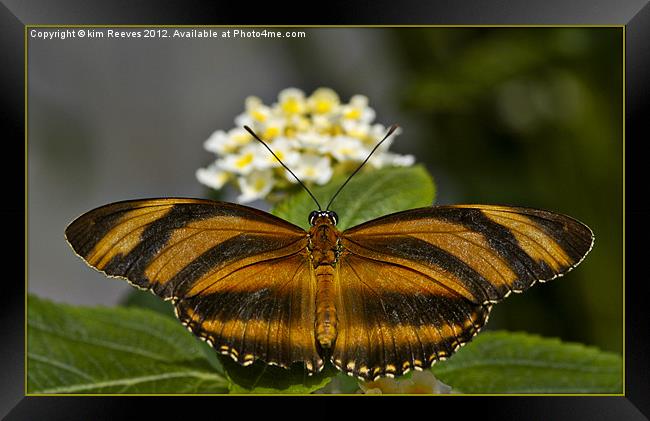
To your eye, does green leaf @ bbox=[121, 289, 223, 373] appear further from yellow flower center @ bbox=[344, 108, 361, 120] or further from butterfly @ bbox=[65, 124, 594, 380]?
yellow flower center @ bbox=[344, 108, 361, 120]

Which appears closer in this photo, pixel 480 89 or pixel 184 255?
pixel 184 255

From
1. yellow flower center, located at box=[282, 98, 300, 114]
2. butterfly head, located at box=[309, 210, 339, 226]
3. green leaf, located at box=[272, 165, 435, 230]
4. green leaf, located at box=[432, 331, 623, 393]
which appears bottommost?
green leaf, located at box=[432, 331, 623, 393]

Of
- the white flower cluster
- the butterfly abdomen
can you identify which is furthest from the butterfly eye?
the white flower cluster

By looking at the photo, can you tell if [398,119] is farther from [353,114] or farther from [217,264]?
[217,264]

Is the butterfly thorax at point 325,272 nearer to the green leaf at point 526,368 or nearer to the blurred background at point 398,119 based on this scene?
the green leaf at point 526,368

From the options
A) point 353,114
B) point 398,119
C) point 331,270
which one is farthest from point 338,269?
point 398,119

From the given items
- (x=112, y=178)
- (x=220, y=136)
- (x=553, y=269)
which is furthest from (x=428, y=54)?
(x=553, y=269)

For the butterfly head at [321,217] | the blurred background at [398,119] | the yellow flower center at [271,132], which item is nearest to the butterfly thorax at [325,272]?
the butterfly head at [321,217]

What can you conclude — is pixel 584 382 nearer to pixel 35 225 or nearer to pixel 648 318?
pixel 648 318
